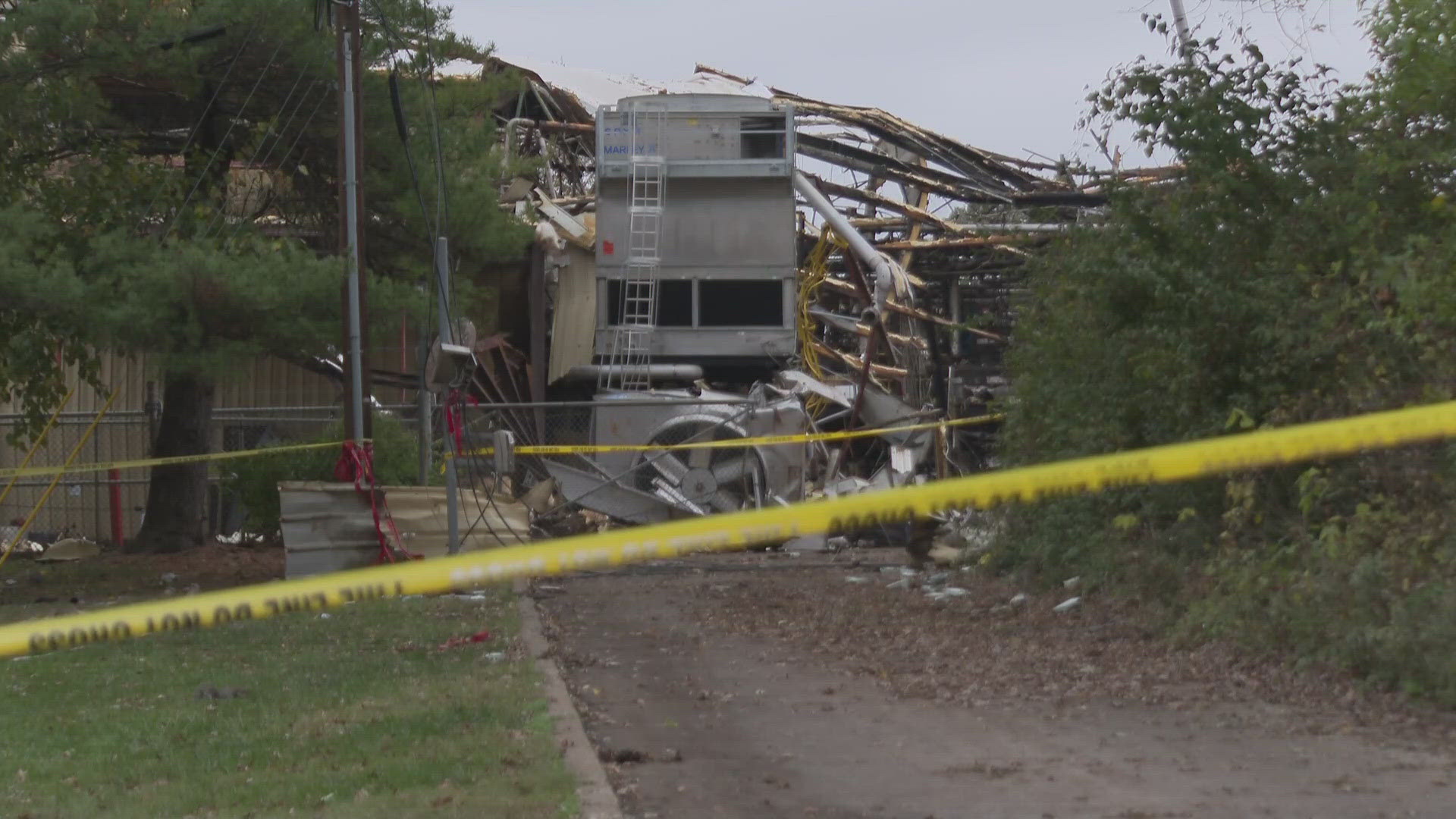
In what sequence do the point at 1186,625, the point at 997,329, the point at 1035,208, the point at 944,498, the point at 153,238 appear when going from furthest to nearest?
the point at 997,329
the point at 1035,208
the point at 153,238
the point at 1186,625
the point at 944,498

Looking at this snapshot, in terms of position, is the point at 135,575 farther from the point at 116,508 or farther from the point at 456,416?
the point at 116,508

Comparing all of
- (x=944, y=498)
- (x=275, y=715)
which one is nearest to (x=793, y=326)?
(x=275, y=715)

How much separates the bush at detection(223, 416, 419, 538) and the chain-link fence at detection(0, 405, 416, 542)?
6.08 ft

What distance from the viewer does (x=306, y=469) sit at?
1745cm

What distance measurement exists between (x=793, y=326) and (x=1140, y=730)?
15602mm

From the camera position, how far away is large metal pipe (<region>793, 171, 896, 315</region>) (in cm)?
2356

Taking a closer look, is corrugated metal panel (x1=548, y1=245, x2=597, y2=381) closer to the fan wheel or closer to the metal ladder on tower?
the metal ladder on tower

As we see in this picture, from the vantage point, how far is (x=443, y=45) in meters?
16.5

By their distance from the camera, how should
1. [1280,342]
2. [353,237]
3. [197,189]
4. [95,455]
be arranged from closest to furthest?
[1280,342] < [353,237] < [197,189] < [95,455]

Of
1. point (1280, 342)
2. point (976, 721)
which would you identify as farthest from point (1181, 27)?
point (976, 721)

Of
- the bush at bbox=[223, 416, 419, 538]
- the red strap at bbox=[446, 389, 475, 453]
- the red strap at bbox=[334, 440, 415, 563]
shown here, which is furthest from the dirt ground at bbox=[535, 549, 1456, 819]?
the bush at bbox=[223, 416, 419, 538]

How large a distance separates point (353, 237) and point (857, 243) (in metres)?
11.0

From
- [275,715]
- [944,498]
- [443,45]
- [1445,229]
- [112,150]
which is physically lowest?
[275,715]

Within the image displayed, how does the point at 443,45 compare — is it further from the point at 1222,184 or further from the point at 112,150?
the point at 1222,184
